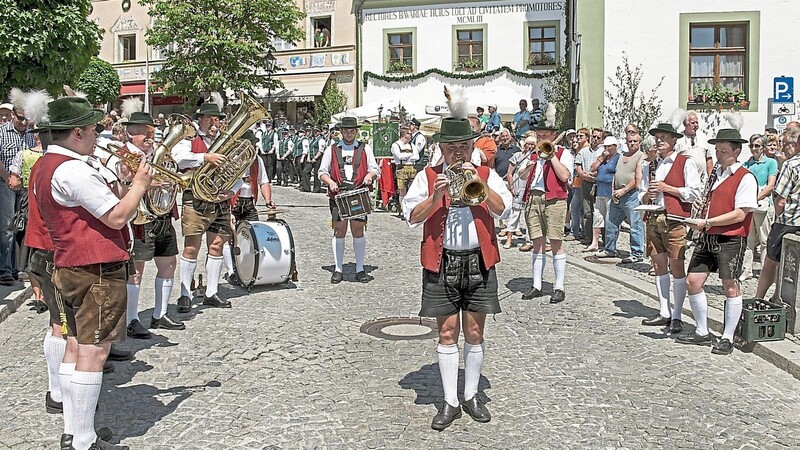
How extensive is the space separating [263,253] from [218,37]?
25620mm

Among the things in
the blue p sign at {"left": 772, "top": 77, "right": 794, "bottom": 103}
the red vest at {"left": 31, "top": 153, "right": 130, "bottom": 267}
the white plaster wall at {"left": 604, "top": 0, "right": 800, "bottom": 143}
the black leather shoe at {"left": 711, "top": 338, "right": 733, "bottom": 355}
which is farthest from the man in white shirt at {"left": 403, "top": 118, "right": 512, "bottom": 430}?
the white plaster wall at {"left": 604, "top": 0, "right": 800, "bottom": 143}

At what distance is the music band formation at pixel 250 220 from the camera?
15.6 feet

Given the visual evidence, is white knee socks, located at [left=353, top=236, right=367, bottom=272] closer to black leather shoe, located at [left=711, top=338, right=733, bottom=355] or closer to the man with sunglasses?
the man with sunglasses

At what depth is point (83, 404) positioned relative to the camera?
4.73 meters

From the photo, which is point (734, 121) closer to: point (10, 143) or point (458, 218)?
point (458, 218)

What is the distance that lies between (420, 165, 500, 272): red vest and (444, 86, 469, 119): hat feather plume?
0.39 metres

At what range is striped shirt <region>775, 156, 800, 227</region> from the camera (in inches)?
316

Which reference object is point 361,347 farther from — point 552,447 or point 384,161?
point 384,161

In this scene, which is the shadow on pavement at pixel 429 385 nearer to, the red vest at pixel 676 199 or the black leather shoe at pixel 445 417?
the black leather shoe at pixel 445 417

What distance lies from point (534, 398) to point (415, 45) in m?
28.9

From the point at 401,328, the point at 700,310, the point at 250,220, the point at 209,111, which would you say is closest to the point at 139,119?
the point at 209,111

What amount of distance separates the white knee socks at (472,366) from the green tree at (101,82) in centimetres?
3303

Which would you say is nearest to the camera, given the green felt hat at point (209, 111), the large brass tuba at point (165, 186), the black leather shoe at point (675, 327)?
the large brass tuba at point (165, 186)

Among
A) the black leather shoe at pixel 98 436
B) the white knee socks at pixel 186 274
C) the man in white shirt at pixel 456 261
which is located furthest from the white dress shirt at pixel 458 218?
the white knee socks at pixel 186 274
